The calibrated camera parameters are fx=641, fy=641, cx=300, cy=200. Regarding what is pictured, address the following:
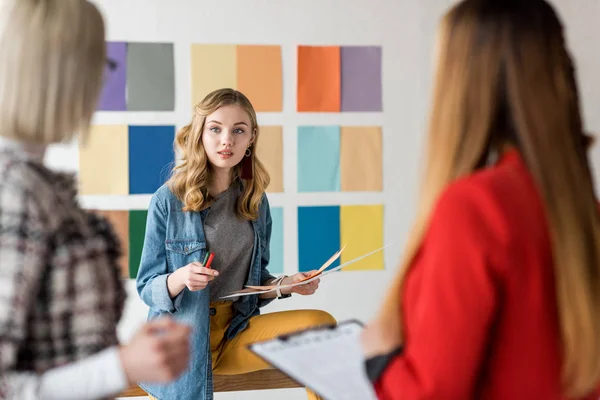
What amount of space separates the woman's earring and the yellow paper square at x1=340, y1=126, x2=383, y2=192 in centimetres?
102

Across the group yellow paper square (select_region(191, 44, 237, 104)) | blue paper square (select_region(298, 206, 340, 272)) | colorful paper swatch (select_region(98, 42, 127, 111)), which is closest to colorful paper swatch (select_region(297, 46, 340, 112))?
yellow paper square (select_region(191, 44, 237, 104))

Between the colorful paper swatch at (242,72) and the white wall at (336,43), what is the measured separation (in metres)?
0.04

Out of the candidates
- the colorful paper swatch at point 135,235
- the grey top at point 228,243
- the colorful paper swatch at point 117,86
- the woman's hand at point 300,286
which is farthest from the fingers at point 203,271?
the colorful paper swatch at point 117,86

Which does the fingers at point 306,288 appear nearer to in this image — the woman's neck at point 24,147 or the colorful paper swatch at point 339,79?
the colorful paper swatch at point 339,79

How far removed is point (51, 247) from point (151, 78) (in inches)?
91.5

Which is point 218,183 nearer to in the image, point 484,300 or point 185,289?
point 185,289

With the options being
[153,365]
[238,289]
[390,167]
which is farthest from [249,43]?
[153,365]

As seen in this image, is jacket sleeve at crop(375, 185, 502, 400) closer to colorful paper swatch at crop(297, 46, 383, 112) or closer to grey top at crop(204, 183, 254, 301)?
grey top at crop(204, 183, 254, 301)

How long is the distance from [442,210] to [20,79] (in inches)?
25.0

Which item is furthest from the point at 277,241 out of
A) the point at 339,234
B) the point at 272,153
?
the point at 272,153

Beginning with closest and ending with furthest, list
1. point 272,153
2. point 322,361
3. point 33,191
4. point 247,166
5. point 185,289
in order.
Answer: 1. point 33,191
2. point 322,361
3. point 185,289
4. point 247,166
5. point 272,153

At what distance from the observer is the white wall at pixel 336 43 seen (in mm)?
3135

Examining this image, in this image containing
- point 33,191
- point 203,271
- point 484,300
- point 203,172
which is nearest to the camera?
point 484,300

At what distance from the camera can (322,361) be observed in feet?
3.52
